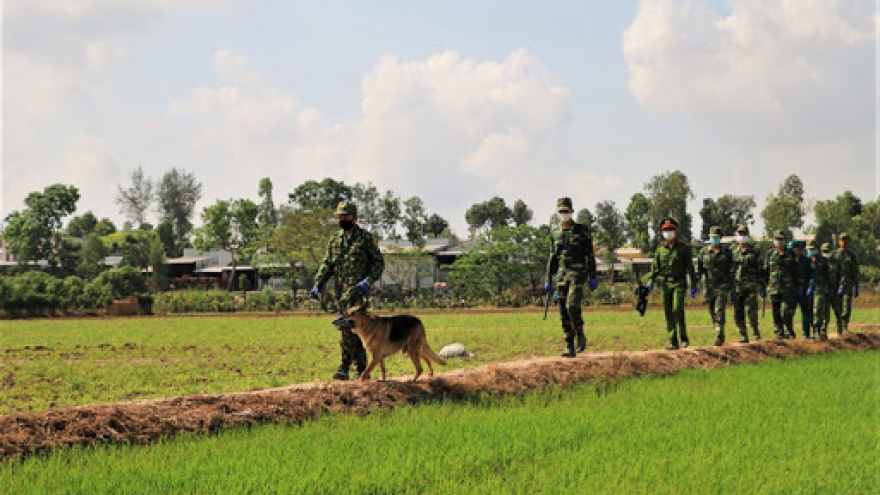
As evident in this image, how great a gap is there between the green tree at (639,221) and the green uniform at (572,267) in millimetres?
52219

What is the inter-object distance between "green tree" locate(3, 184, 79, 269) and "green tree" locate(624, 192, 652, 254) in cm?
4742

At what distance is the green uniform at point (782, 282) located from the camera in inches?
705

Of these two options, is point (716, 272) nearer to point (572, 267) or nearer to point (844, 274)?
point (572, 267)

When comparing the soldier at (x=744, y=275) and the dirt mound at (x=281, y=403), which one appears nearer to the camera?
the dirt mound at (x=281, y=403)

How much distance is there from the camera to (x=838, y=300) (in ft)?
64.2

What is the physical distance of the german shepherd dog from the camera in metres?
9.13

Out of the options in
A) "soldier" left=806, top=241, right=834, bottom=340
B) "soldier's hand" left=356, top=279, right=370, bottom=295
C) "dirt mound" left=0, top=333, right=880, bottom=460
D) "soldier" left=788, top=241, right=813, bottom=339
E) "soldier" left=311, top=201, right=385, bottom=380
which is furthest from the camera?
"soldier" left=806, top=241, right=834, bottom=340

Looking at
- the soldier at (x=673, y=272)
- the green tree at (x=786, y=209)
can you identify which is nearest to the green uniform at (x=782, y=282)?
the soldier at (x=673, y=272)

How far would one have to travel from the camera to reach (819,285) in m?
18.5

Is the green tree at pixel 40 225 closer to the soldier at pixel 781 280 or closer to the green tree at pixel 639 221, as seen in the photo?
the green tree at pixel 639 221

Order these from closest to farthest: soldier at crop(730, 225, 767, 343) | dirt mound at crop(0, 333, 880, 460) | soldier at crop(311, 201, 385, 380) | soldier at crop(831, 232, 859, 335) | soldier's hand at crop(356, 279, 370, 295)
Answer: dirt mound at crop(0, 333, 880, 460) < soldier's hand at crop(356, 279, 370, 295) < soldier at crop(311, 201, 385, 380) < soldier at crop(730, 225, 767, 343) < soldier at crop(831, 232, 859, 335)

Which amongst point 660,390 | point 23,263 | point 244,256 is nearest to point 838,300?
point 660,390

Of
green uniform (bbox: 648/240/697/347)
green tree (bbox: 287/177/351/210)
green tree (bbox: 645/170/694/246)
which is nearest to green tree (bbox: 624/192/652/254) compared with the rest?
green tree (bbox: 645/170/694/246)

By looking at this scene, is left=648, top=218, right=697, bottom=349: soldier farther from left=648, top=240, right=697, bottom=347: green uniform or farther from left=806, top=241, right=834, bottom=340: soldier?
left=806, top=241, right=834, bottom=340: soldier
